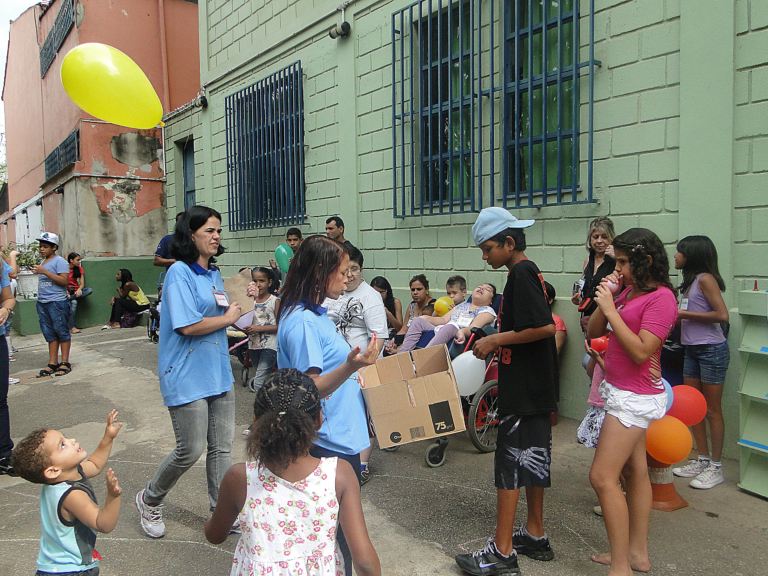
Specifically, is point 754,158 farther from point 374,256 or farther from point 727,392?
point 374,256

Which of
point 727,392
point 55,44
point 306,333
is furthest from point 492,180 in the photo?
point 55,44

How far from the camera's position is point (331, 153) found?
830 cm

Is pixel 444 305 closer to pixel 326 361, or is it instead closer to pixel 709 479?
pixel 709 479

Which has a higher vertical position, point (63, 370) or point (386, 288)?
point (386, 288)

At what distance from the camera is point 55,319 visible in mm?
8070

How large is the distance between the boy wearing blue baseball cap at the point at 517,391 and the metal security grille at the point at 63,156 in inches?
515

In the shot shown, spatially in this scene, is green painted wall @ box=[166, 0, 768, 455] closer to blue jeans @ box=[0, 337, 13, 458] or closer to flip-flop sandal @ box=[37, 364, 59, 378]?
blue jeans @ box=[0, 337, 13, 458]

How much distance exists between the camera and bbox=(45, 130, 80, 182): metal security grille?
13336 millimetres

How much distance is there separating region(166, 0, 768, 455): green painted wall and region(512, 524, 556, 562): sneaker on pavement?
7.26 feet

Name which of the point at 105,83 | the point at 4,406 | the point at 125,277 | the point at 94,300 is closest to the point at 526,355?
the point at 4,406

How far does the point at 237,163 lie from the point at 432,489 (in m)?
7.97

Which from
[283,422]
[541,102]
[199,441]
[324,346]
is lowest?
[199,441]

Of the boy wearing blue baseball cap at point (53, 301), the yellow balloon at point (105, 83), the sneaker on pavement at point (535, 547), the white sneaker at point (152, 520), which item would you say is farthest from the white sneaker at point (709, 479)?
the boy wearing blue baseball cap at point (53, 301)

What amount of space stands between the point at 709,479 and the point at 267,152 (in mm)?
7984
